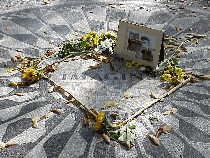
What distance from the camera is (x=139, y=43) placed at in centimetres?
330

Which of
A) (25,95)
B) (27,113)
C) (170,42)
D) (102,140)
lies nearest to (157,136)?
(102,140)

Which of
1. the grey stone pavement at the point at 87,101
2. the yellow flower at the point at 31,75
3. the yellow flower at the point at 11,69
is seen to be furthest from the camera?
the yellow flower at the point at 11,69

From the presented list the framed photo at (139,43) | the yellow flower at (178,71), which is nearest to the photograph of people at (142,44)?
the framed photo at (139,43)

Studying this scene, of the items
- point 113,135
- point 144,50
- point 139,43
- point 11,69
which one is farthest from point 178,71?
point 11,69

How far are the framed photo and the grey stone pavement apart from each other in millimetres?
193

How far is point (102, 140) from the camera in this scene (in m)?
2.29

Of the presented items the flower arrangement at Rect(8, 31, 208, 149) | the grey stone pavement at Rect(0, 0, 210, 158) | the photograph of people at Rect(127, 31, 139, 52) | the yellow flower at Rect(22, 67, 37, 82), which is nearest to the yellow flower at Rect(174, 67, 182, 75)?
the flower arrangement at Rect(8, 31, 208, 149)

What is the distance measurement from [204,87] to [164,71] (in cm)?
53

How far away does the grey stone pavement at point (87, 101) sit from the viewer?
221cm

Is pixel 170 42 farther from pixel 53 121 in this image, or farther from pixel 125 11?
pixel 53 121

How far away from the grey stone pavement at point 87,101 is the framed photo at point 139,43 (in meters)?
0.19

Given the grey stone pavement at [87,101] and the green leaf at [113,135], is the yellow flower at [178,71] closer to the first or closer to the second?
the grey stone pavement at [87,101]

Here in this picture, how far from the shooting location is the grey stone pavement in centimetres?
221

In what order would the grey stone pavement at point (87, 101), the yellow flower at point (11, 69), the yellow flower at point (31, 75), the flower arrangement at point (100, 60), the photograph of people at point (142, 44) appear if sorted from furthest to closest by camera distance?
the yellow flower at point (11, 69), the photograph of people at point (142, 44), the yellow flower at point (31, 75), the flower arrangement at point (100, 60), the grey stone pavement at point (87, 101)
